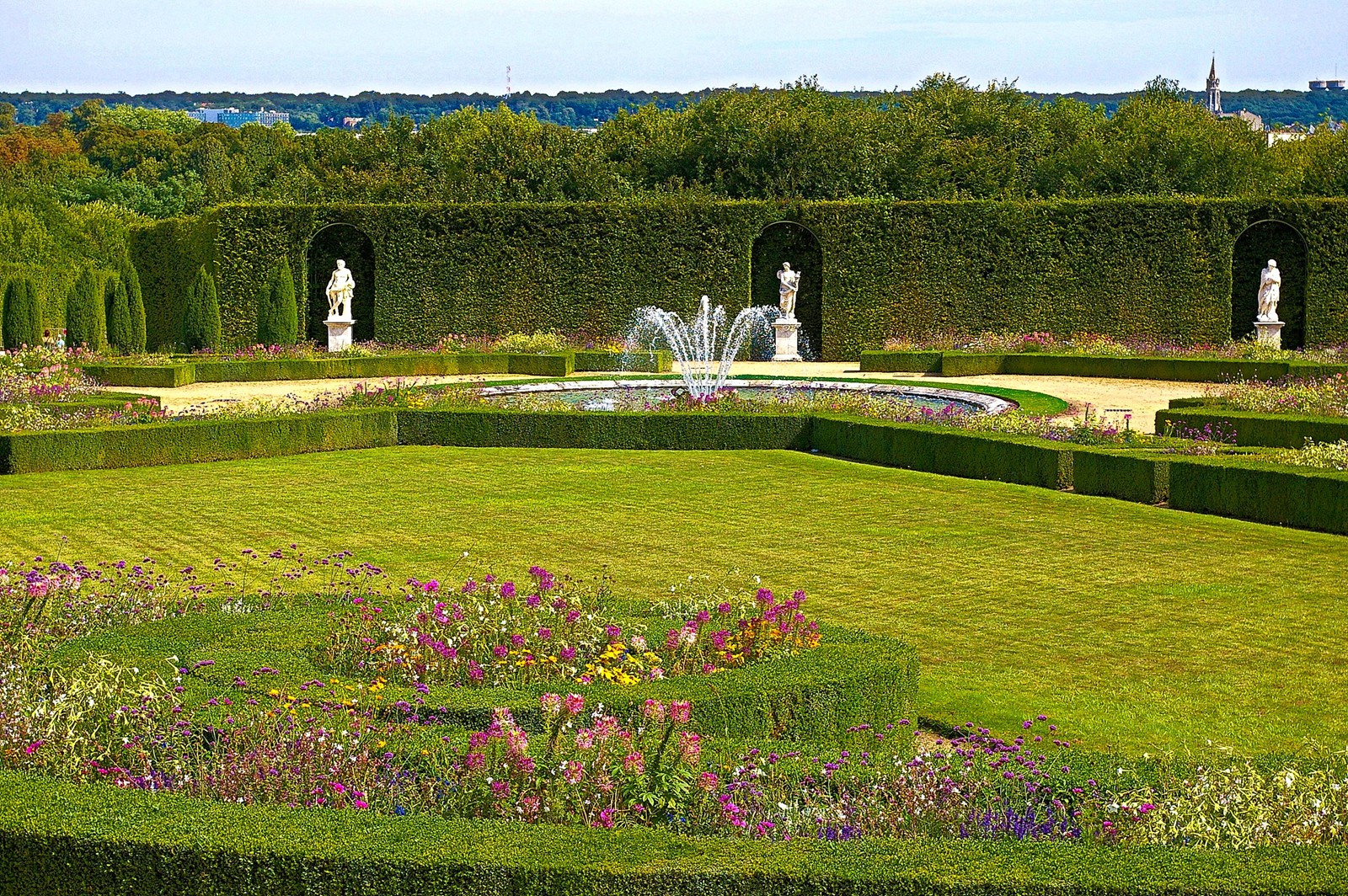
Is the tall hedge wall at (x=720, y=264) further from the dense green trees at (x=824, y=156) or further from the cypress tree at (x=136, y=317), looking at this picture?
the dense green trees at (x=824, y=156)

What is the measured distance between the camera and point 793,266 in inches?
1329

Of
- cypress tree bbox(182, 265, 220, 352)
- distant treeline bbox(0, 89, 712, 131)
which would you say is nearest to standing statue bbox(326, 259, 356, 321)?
cypress tree bbox(182, 265, 220, 352)

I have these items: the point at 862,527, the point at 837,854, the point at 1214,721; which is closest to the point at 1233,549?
the point at 862,527

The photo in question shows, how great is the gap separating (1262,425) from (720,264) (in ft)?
52.9

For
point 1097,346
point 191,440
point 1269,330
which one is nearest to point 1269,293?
point 1269,330

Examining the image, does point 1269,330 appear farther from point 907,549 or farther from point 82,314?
point 82,314

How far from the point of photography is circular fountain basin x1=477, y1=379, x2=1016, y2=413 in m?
22.8

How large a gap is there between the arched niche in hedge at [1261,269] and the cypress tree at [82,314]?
73.1 feet

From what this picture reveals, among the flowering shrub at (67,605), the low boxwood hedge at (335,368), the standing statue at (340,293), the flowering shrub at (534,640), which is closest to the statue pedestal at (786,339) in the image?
the low boxwood hedge at (335,368)

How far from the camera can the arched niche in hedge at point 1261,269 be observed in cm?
3167

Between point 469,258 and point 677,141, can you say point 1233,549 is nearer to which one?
point 469,258

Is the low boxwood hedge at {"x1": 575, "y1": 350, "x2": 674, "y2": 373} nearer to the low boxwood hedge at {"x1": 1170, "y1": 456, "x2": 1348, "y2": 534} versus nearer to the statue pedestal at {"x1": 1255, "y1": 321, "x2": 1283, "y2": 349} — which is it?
the statue pedestal at {"x1": 1255, "y1": 321, "x2": 1283, "y2": 349}

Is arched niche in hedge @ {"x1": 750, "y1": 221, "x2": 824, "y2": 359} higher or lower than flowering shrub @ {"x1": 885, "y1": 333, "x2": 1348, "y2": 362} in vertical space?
higher

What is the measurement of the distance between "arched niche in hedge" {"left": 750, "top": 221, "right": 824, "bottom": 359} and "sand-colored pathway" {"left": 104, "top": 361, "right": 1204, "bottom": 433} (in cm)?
380
